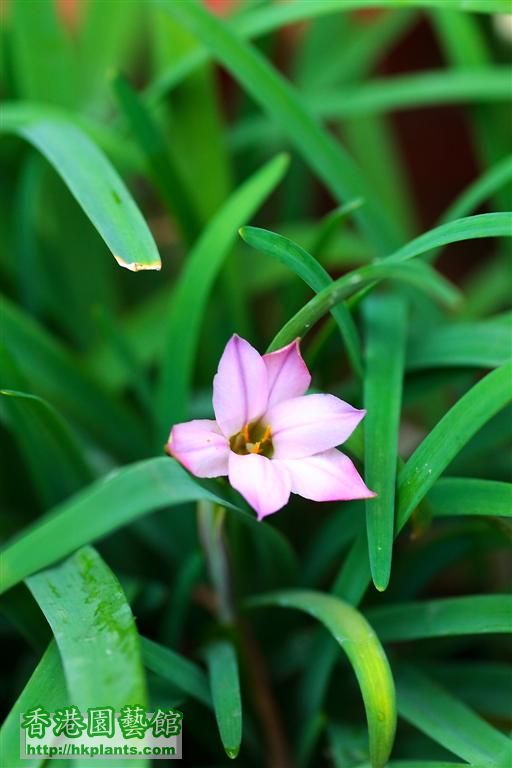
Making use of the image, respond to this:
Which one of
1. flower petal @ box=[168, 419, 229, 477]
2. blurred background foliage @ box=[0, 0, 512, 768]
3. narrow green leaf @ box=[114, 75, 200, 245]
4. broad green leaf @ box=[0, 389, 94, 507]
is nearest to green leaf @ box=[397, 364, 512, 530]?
blurred background foliage @ box=[0, 0, 512, 768]

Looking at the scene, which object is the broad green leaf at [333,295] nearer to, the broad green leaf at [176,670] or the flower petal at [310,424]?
the flower petal at [310,424]

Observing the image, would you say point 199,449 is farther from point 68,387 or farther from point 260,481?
point 68,387

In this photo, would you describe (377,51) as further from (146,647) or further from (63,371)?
(146,647)

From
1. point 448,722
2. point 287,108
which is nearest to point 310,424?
point 448,722

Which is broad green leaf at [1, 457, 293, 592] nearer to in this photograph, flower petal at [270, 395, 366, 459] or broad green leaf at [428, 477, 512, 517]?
flower petal at [270, 395, 366, 459]

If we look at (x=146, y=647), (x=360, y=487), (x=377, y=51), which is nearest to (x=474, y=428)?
(x=360, y=487)

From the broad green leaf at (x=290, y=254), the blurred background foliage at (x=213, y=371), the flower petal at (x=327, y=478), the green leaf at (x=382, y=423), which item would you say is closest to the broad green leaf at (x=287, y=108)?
the blurred background foliage at (x=213, y=371)

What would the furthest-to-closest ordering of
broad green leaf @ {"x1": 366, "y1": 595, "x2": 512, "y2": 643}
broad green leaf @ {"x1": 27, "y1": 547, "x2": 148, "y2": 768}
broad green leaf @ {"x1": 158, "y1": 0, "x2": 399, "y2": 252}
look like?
1. broad green leaf @ {"x1": 158, "y1": 0, "x2": 399, "y2": 252}
2. broad green leaf @ {"x1": 366, "y1": 595, "x2": 512, "y2": 643}
3. broad green leaf @ {"x1": 27, "y1": 547, "x2": 148, "y2": 768}
